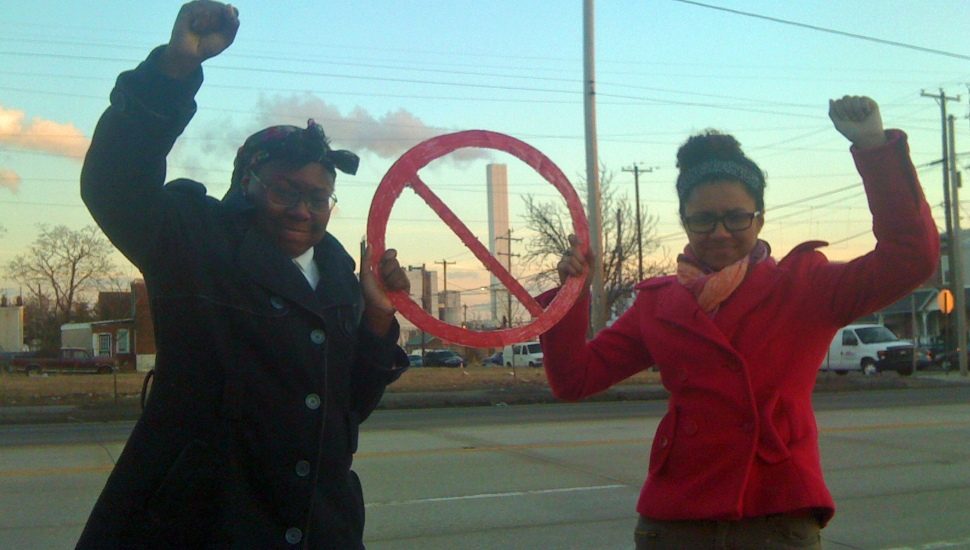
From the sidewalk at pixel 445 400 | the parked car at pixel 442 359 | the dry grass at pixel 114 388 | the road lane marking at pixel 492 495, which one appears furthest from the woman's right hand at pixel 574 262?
the parked car at pixel 442 359

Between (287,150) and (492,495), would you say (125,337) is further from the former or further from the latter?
(287,150)

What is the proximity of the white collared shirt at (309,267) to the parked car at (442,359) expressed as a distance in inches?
2067

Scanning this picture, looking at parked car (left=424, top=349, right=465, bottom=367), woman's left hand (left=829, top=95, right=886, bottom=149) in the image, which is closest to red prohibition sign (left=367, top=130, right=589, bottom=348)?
woman's left hand (left=829, top=95, right=886, bottom=149)

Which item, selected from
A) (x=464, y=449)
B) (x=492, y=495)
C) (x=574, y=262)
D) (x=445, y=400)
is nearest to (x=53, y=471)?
(x=464, y=449)

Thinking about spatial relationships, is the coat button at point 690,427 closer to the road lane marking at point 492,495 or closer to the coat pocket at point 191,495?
the coat pocket at point 191,495

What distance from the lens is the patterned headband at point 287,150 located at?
8.46 ft

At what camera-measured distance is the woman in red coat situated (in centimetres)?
249

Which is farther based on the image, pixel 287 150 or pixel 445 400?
pixel 445 400

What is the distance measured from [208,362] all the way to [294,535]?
1.59 ft

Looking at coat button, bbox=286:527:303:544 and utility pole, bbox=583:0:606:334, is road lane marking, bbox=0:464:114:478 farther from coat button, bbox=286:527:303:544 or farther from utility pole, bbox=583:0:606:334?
coat button, bbox=286:527:303:544

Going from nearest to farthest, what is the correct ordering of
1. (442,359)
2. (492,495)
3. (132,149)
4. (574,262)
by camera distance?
(132,149), (574,262), (492,495), (442,359)

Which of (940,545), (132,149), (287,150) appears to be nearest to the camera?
(132,149)

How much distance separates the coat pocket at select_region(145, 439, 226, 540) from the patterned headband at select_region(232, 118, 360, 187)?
79cm

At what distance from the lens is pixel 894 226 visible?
246 cm
